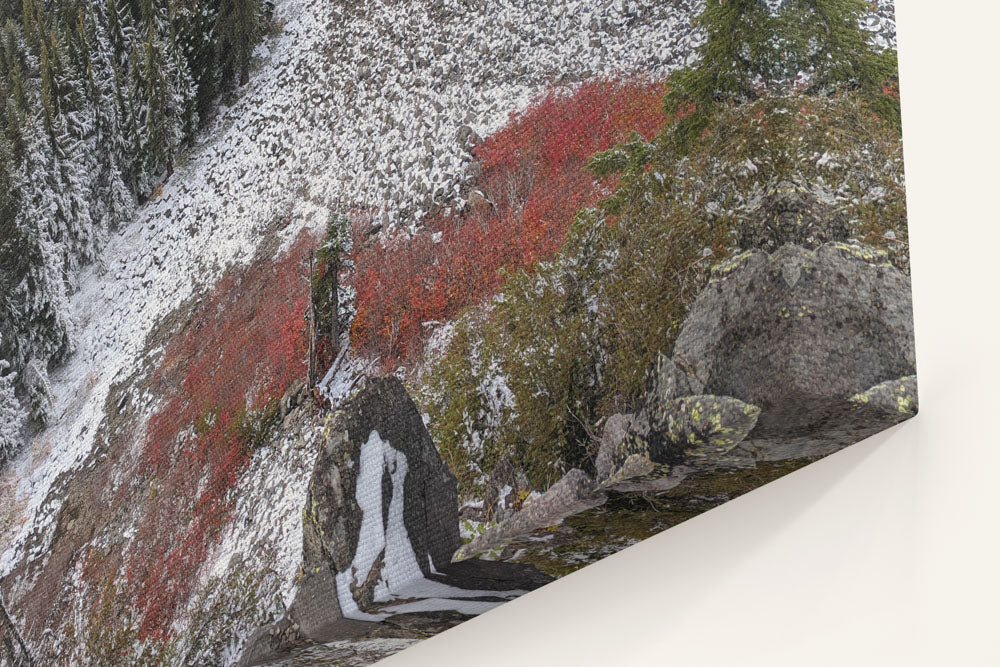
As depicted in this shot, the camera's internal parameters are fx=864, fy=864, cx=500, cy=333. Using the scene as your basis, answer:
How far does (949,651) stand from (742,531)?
47cm

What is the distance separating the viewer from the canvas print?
1778 mm

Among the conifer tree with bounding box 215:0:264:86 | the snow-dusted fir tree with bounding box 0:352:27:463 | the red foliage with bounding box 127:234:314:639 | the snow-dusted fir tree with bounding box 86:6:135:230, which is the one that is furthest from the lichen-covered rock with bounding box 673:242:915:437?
the snow-dusted fir tree with bounding box 0:352:27:463

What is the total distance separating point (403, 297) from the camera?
6.73 feet

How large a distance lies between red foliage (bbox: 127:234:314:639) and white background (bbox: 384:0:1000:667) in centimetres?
82

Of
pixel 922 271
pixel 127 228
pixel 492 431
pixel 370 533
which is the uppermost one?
pixel 127 228

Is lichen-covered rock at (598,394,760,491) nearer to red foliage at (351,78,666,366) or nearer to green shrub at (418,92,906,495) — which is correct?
green shrub at (418,92,906,495)

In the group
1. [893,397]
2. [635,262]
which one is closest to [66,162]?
[635,262]

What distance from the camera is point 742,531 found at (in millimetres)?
1972

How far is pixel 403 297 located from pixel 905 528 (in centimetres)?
124

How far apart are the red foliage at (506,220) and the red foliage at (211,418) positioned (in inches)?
9.2

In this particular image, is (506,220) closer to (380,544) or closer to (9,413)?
(380,544)

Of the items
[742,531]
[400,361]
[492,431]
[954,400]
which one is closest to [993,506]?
[954,400]

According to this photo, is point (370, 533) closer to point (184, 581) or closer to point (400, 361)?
point (400, 361)

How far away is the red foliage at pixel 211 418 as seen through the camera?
2148 millimetres
